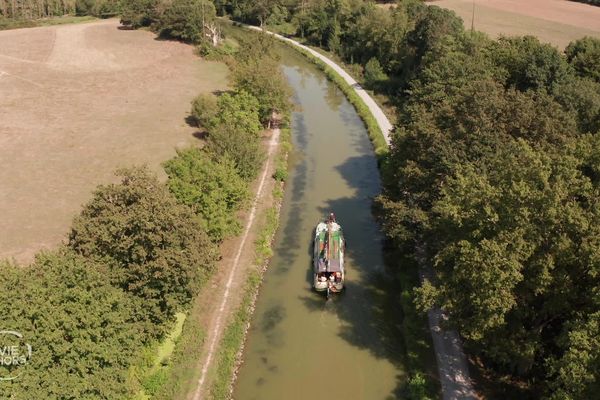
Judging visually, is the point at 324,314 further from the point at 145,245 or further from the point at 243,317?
the point at 145,245

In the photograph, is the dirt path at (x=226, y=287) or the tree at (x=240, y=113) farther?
the tree at (x=240, y=113)

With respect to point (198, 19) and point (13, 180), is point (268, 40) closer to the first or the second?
point (198, 19)

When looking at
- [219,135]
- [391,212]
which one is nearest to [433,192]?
[391,212]

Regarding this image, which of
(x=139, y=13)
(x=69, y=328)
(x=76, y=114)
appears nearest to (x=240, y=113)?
(x=76, y=114)

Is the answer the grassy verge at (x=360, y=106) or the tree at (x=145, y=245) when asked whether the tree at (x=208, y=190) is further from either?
the grassy verge at (x=360, y=106)

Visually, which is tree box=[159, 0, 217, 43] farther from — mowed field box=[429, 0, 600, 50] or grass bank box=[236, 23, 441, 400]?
grass bank box=[236, 23, 441, 400]

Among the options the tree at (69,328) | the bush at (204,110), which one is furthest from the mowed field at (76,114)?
the tree at (69,328)

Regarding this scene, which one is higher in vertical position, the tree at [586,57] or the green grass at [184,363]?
the tree at [586,57]
